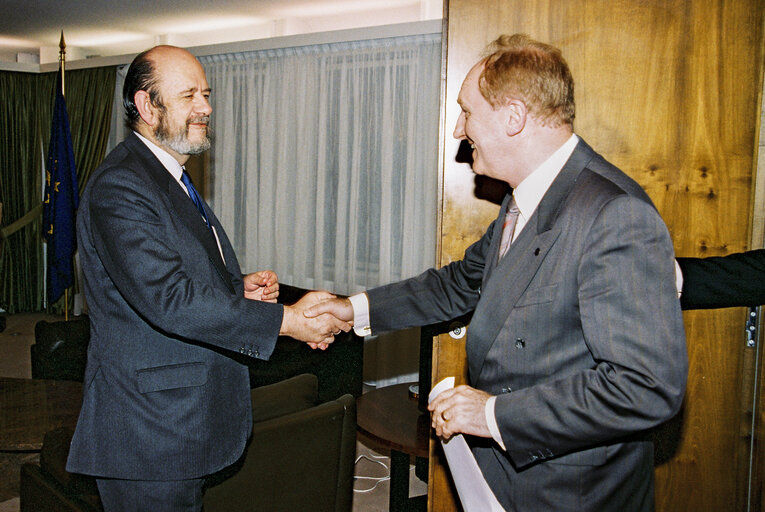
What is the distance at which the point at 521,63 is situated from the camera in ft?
4.58

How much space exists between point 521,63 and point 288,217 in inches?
190

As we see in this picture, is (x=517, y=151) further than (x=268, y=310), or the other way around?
(x=268, y=310)

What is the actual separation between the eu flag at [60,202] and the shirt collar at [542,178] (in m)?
5.97

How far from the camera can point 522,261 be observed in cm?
136

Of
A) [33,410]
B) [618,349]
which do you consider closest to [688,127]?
[618,349]

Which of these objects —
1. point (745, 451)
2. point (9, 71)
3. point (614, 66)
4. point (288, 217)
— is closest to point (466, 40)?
point (614, 66)

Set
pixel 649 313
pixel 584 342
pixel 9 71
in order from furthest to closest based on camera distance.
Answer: pixel 9 71 < pixel 584 342 < pixel 649 313

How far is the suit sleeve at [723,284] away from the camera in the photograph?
170cm

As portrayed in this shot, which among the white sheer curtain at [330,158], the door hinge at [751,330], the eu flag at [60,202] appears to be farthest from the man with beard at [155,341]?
the eu flag at [60,202]

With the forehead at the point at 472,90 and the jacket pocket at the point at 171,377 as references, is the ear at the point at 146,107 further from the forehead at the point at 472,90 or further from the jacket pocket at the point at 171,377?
the forehead at the point at 472,90

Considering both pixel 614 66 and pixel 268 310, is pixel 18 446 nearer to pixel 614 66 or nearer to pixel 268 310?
pixel 268 310

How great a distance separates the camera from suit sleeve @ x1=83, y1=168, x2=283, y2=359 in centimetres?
165

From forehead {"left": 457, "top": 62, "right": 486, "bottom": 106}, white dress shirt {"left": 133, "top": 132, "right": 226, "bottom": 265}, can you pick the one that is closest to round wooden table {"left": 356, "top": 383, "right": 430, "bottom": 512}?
white dress shirt {"left": 133, "top": 132, "right": 226, "bottom": 265}

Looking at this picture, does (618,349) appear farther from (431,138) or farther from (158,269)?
(431,138)
